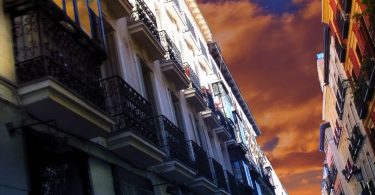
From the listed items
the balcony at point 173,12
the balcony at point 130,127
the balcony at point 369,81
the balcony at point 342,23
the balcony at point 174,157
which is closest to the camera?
the balcony at point 130,127

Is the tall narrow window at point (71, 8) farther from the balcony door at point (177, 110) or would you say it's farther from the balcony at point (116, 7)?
the balcony door at point (177, 110)

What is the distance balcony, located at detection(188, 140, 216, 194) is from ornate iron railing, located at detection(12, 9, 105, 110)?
669 centimetres

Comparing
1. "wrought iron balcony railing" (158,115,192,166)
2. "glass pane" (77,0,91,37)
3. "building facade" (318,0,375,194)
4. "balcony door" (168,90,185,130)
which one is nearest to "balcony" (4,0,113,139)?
"glass pane" (77,0,91,37)

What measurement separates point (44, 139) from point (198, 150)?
29.5 feet

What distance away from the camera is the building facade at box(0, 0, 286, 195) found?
699cm

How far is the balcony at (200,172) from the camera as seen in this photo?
1464 cm

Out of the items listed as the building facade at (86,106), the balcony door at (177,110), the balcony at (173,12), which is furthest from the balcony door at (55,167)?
the balcony at (173,12)

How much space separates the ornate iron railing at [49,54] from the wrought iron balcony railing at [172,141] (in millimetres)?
4527

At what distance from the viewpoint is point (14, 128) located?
22.3 ft

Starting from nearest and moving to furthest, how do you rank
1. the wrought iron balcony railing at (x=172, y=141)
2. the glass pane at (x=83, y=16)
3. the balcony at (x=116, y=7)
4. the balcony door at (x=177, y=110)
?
1. the glass pane at (x=83, y=16)
2. the balcony at (x=116, y=7)
3. the wrought iron balcony railing at (x=172, y=141)
4. the balcony door at (x=177, y=110)

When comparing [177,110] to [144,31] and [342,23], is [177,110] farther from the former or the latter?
[342,23]

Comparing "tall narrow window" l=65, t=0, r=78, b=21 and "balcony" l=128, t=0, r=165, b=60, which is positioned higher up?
"balcony" l=128, t=0, r=165, b=60

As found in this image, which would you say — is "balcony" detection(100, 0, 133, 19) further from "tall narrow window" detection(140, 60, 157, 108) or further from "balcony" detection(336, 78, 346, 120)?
"balcony" detection(336, 78, 346, 120)

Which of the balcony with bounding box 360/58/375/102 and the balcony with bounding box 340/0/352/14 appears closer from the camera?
the balcony with bounding box 360/58/375/102
